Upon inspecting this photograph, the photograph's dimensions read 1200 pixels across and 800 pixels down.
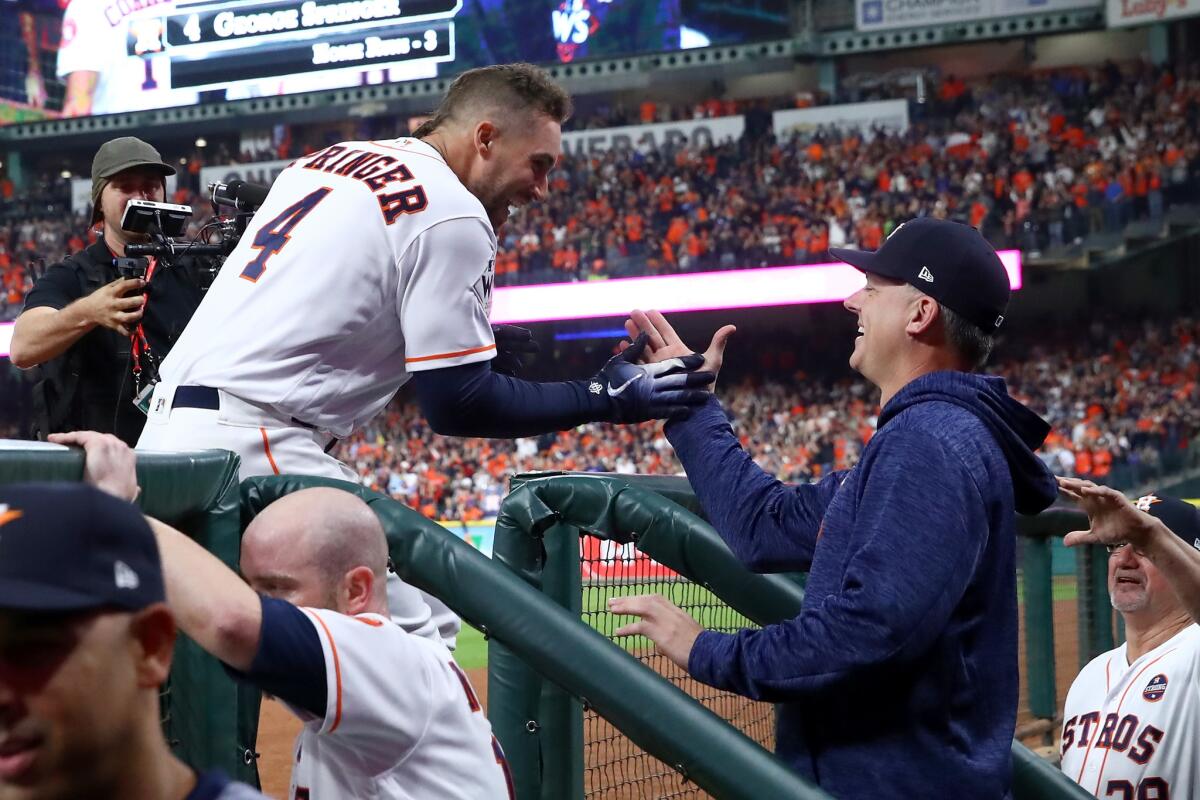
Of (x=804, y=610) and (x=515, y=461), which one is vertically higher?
(x=804, y=610)

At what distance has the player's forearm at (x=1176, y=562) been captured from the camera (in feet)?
9.56

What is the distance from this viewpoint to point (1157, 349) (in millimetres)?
20641

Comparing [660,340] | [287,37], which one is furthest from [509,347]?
[287,37]

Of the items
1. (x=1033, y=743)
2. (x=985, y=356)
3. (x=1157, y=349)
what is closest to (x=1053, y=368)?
(x=1157, y=349)

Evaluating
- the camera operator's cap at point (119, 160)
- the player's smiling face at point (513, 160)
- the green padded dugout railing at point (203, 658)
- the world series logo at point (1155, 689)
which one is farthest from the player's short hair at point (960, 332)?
the camera operator's cap at point (119, 160)

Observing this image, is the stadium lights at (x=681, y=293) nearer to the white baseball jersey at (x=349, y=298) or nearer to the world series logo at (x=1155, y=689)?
the world series logo at (x=1155, y=689)

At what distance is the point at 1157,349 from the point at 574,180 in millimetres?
11182

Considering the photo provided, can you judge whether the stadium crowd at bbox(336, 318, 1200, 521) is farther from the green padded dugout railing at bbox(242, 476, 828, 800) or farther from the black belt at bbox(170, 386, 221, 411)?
the green padded dugout railing at bbox(242, 476, 828, 800)

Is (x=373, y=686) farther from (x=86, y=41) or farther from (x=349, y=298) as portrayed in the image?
(x=86, y=41)

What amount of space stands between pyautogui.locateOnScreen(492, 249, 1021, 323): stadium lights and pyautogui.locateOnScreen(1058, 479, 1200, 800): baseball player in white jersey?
56.1ft

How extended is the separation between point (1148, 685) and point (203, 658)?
2538 mm

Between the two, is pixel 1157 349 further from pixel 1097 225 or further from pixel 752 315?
pixel 752 315

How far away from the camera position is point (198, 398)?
103 inches

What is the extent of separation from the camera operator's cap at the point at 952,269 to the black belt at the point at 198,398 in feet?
3.97
